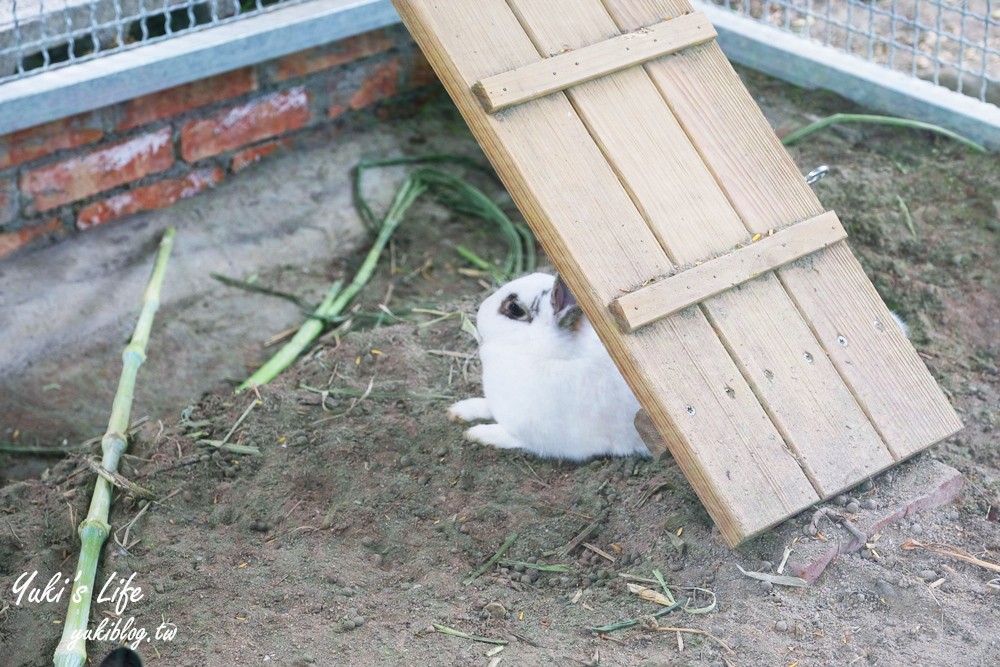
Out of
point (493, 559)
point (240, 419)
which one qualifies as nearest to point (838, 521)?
point (493, 559)

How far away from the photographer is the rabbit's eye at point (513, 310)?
2855 millimetres

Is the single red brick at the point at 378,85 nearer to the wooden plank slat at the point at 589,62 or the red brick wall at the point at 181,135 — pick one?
the red brick wall at the point at 181,135

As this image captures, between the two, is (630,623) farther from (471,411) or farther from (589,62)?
(589,62)

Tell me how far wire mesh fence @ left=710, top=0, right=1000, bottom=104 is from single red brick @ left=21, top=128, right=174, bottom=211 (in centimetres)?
222

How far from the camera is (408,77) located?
179 inches

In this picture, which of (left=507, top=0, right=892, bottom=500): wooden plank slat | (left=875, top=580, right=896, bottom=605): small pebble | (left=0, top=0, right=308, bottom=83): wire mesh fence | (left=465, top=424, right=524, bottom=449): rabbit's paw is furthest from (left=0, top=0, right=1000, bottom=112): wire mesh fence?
(left=875, top=580, right=896, bottom=605): small pebble

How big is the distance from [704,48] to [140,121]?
2060 mm

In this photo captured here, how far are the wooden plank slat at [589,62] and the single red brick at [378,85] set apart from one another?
6.69ft

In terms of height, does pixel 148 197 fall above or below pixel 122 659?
below

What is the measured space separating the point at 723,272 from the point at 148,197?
2.39 metres

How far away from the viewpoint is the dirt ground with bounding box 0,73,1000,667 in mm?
2137

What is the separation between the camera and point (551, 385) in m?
2.72

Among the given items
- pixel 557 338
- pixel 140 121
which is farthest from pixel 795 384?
pixel 140 121

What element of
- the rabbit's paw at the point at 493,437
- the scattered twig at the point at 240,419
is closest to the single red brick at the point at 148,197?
the scattered twig at the point at 240,419
